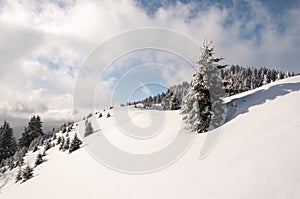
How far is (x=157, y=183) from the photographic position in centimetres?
1245

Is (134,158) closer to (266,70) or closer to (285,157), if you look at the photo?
(285,157)

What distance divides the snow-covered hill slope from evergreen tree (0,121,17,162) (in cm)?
4488

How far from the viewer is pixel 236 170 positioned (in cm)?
988

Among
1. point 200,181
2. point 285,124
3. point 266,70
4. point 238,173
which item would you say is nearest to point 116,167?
point 200,181

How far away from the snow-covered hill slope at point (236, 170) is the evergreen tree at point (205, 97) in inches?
82.6

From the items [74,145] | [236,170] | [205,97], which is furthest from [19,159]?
[236,170]

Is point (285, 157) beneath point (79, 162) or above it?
above

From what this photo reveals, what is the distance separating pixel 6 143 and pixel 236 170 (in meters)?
65.7

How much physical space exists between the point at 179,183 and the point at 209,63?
14.6 meters

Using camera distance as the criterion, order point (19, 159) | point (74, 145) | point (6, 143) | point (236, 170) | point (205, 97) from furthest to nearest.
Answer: point (6, 143), point (19, 159), point (74, 145), point (205, 97), point (236, 170)

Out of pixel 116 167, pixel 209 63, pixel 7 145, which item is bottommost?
pixel 7 145

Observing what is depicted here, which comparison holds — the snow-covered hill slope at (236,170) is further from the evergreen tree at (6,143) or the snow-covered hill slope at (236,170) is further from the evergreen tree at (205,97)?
the evergreen tree at (6,143)

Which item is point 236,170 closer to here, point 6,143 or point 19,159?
point 19,159

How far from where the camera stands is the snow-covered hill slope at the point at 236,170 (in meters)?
8.45
